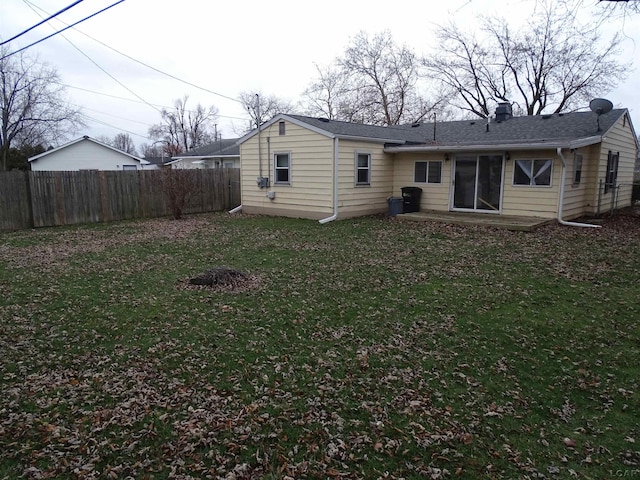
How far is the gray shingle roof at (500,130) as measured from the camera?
1306 centimetres

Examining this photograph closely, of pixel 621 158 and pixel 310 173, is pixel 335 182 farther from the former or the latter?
pixel 621 158

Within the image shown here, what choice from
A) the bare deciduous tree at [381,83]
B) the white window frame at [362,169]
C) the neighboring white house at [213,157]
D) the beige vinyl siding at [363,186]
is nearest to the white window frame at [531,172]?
the beige vinyl siding at [363,186]

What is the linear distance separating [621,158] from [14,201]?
19.9 metres

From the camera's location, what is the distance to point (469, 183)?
13977 millimetres

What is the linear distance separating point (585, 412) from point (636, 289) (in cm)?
410

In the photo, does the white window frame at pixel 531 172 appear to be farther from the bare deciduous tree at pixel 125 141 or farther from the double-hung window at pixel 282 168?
the bare deciduous tree at pixel 125 141

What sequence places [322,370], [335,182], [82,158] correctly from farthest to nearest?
1. [82,158]
2. [335,182]
3. [322,370]

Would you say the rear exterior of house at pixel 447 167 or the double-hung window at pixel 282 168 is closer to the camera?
the rear exterior of house at pixel 447 167

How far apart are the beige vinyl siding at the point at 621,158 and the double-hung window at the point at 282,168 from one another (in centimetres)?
1007

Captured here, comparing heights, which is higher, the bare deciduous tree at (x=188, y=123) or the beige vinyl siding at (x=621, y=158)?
the bare deciduous tree at (x=188, y=123)

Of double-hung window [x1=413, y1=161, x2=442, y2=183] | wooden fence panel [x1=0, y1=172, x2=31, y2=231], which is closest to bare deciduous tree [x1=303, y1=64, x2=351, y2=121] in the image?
double-hung window [x1=413, y1=161, x2=442, y2=183]

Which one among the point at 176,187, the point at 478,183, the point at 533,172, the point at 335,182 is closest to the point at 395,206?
the point at 335,182

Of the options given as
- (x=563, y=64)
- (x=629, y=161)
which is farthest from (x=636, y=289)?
(x=563, y=64)

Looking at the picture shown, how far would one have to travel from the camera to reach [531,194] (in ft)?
41.5
